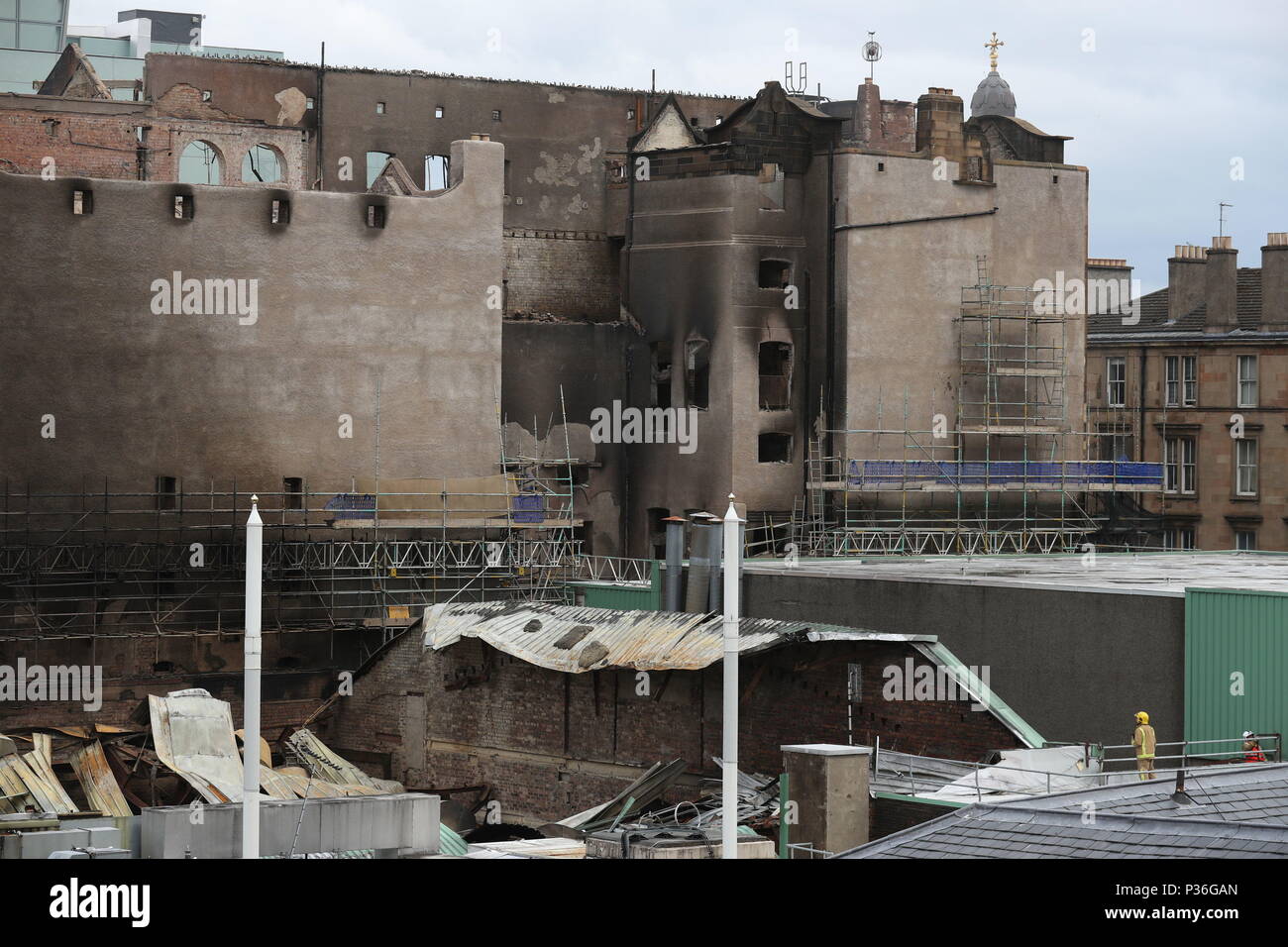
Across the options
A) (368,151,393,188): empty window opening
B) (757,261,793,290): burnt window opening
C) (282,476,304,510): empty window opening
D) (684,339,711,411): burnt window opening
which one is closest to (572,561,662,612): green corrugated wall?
(282,476,304,510): empty window opening

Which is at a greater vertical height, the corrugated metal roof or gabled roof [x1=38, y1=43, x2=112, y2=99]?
gabled roof [x1=38, y1=43, x2=112, y2=99]

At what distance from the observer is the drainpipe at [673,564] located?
1329 inches

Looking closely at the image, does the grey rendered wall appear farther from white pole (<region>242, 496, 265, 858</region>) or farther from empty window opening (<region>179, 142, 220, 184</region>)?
empty window opening (<region>179, 142, 220, 184</region>)

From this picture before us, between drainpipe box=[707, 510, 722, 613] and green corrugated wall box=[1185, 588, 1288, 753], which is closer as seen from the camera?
green corrugated wall box=[1185, 588, 1288, 753]

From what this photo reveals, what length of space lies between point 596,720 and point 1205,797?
49.7 feet

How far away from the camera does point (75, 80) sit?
49.7 m

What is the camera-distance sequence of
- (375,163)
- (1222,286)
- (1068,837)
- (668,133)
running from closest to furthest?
(1068,837) < (668,133) < (375,163) < (1222,286)

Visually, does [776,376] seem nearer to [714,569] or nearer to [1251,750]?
[714,569]

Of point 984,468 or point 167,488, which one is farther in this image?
point 984,468

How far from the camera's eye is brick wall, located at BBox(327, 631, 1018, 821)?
2675 centimetres

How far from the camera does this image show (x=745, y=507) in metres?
47.9

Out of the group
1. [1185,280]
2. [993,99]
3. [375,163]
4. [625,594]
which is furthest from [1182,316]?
[625,594]

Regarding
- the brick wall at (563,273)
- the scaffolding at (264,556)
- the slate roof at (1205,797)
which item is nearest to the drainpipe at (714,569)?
the scaffolding at (264,556)

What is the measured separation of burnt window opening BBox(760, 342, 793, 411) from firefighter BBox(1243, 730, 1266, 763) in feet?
85.0
